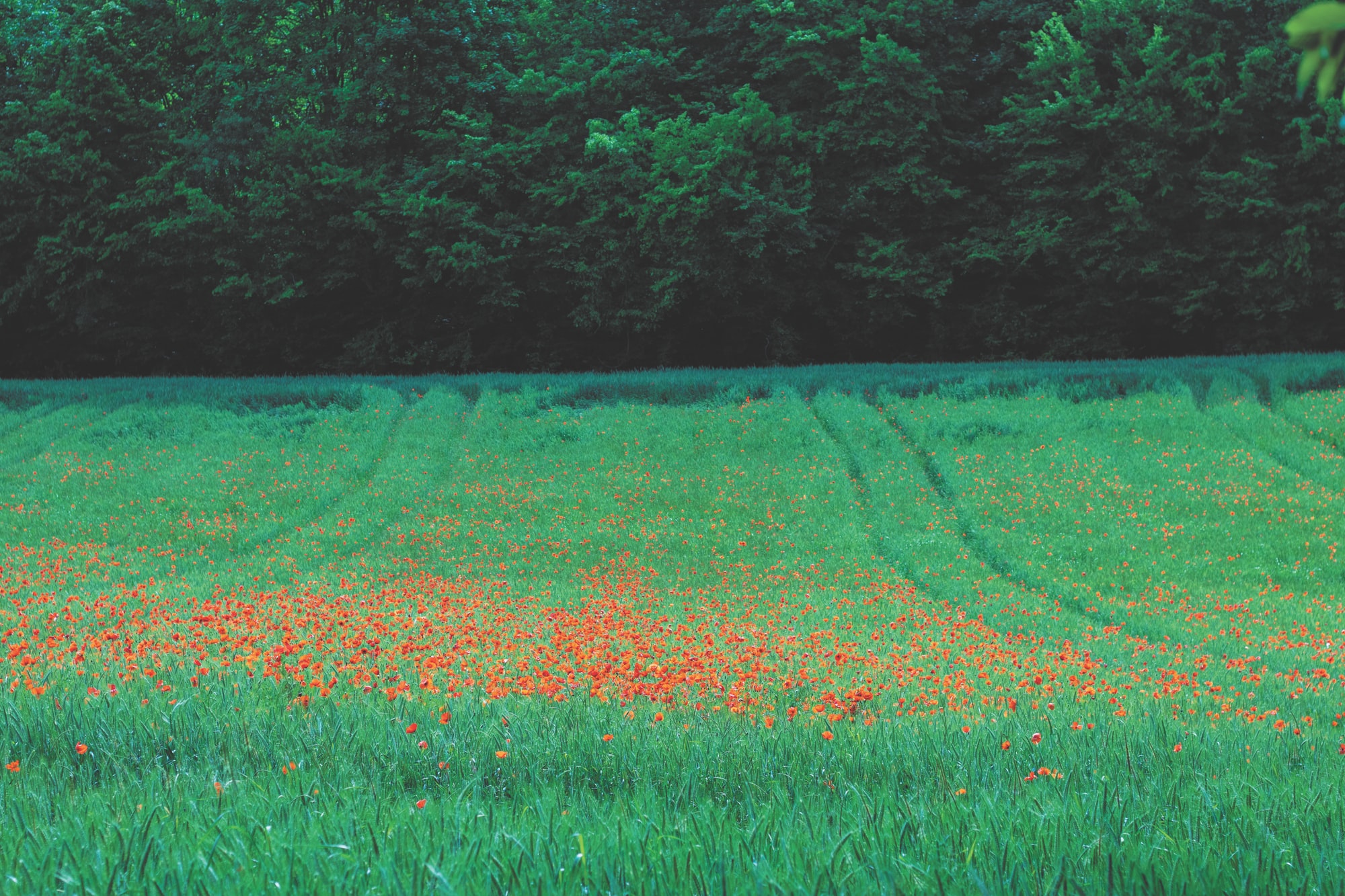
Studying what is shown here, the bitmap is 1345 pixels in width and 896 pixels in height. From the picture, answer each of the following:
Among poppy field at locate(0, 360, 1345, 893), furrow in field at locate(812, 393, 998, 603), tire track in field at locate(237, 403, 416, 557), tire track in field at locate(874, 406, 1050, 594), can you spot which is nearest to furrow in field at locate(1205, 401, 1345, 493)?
poppy field at locate(0, 360, 1345, 893)

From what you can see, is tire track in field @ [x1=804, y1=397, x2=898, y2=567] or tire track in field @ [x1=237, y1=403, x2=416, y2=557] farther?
tire track in field @ [x1=237, y1=403, x2=416, y2=557]

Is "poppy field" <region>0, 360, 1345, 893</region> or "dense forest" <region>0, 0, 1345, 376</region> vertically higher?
"dense forest" <region>0, 0, 1345, 376</region>

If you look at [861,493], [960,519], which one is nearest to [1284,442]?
[960,519]

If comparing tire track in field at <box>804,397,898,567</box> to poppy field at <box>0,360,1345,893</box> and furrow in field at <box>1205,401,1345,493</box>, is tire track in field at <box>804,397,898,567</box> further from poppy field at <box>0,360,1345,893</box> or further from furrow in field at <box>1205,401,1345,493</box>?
furrow in field at <box>1205,401,1345,493</box>

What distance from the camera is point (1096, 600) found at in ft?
43.4

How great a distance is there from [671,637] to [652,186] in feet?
72.1

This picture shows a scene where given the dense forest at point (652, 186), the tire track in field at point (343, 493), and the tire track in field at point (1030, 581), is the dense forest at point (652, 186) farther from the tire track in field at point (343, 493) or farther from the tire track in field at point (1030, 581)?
the tire track in field at point (1030, 581)

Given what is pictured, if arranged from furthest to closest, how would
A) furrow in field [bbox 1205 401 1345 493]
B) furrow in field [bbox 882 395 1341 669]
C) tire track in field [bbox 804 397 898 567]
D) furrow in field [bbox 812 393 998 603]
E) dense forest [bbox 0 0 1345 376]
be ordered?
dense forest [bbox 0 0 1345 376] → furrow in field [bbox 1205 401 1345 493] → tire track in field [bbox 804 397 898 567] → furrow in field [bbox 812 393 998 603] → furrow in field [bbox 882 395 1341 669]

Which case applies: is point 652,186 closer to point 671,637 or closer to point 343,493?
point 343,493

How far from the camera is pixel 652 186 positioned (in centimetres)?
3011

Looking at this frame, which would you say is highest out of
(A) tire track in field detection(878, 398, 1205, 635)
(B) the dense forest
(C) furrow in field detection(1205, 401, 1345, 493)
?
(B) the dense forest

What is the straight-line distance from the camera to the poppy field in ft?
10.3

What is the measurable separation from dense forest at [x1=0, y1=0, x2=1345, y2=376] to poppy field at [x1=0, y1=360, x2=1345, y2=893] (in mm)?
7297

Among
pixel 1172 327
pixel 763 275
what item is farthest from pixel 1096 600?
pixel 1172 327
